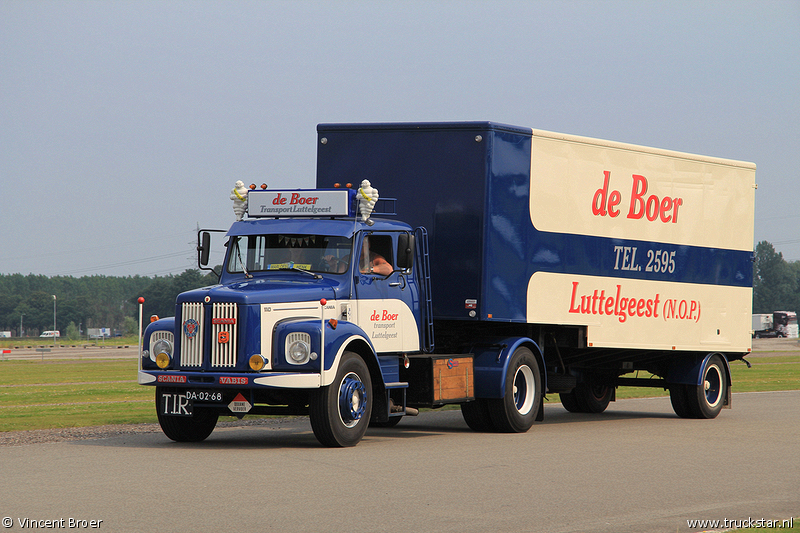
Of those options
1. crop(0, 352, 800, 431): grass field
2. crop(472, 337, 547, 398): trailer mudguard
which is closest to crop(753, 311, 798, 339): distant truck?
crop(0, 352, 800, 431): grass field

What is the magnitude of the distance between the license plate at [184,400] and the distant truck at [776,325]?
115197 millimetres

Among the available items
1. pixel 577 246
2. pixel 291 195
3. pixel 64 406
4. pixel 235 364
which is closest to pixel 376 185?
pixel 291 195

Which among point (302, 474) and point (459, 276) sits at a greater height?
point (459, 276)

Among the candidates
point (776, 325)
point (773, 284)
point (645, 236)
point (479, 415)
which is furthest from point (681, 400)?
point (773, 284)

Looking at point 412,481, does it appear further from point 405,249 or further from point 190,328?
point 405,249

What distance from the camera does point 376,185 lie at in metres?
15.6

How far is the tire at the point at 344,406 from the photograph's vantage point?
12.4 meters

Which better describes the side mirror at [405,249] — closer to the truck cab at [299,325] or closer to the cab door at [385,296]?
the truck cab at [299,325]

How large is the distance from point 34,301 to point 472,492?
196 meters

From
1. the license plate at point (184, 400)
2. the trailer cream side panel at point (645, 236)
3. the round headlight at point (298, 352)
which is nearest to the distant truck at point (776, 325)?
the trailer cream side panel at point (645, 236)

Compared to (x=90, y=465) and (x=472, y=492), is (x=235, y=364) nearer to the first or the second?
(x=90, y=465)

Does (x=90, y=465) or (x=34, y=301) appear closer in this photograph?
(x=90, y=465)

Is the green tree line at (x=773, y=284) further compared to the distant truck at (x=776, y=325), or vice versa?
the green tree line at (x=773, y=284)

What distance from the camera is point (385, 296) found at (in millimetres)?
13938
